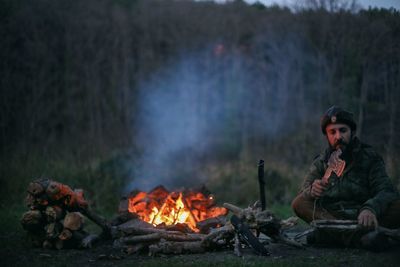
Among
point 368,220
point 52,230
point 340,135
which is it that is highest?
point 340,135

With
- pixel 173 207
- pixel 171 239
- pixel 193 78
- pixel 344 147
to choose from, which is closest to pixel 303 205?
pixel 344 147

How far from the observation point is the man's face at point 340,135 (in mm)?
6156

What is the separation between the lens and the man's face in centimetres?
616

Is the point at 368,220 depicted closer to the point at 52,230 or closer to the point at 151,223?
the point at 151,223

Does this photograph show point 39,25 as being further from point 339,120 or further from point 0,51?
point 339,120

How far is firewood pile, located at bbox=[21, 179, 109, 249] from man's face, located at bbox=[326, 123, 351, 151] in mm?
3325

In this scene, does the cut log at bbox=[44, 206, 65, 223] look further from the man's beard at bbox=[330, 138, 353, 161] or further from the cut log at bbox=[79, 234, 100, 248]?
the man's beard at bbox=[330, 138, 353, 161]

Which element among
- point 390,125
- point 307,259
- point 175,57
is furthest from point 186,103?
point 307,259

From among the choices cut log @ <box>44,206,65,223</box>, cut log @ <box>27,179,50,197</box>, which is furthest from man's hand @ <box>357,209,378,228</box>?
cut log @ <box>27,179,50,197</box>

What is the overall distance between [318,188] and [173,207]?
212 centimetres

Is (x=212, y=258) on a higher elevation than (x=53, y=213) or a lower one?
lower

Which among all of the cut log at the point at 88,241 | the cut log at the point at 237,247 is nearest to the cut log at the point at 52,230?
the cut log at the point at 88,241

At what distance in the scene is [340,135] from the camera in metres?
6.16

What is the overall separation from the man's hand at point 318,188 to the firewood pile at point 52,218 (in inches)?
114
